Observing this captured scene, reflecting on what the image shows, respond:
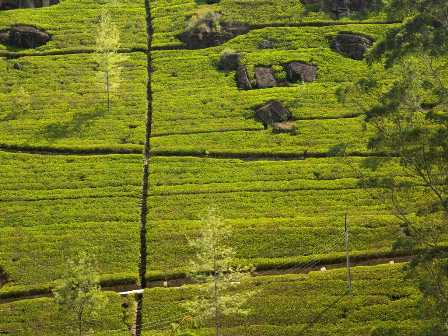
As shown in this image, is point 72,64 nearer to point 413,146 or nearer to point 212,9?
point 212,9

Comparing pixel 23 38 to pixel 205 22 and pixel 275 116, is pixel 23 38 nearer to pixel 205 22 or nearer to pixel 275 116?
pixel 205 22

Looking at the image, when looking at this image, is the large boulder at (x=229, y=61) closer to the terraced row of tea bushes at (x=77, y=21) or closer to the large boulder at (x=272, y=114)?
the large boulder at (x=272, y=114)

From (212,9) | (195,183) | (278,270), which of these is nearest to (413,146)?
(278,270)

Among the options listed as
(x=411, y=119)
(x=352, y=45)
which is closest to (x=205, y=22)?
(x=352, y=45)

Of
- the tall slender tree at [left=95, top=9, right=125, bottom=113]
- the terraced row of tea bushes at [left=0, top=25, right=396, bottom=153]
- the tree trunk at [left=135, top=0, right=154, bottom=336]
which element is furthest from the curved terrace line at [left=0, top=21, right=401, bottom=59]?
the tall slender tree at [left=95, top=9, right=125, bottom=113]

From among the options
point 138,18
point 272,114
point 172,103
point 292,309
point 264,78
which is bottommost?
point 292,309

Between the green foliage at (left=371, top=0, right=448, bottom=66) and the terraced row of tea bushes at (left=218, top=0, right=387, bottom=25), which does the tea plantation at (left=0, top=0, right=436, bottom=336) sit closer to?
the terraced row of tea bushes at (left=218, top=0, right=387, bottom=25)

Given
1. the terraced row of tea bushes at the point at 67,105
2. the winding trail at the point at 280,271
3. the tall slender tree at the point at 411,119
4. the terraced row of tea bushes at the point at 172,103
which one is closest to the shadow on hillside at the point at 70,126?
the terraced row of tea bushes at the point at 67,105
